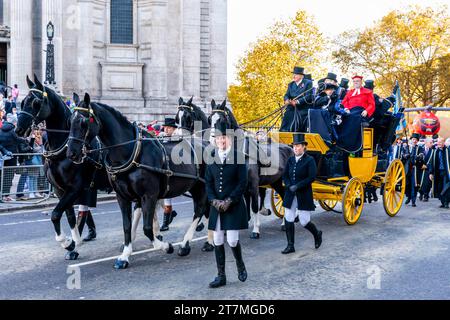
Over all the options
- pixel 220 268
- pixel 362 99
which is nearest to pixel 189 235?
pixel 220 268

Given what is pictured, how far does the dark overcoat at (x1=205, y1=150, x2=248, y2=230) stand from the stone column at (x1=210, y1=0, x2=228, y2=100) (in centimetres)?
2214

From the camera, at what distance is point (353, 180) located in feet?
37.9

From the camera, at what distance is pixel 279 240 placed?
10.3 metres

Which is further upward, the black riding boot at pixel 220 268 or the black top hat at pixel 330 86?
the black top hat at pixel 330 86

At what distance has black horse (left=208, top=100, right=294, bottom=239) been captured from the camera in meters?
9.47

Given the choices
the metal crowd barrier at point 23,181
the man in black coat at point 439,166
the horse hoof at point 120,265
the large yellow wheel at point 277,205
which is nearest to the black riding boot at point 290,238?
the horse hoof at point 120,265

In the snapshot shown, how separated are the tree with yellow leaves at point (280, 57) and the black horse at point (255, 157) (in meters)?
33.1

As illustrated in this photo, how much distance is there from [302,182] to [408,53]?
39.3 meters

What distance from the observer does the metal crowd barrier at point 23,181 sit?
15.2 metres

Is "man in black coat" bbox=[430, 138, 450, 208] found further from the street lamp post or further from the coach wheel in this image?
the street lamp post

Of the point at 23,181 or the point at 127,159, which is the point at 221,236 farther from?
the point at 23,181

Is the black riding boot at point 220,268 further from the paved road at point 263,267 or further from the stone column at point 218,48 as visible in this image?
the stone column at point 218,48
